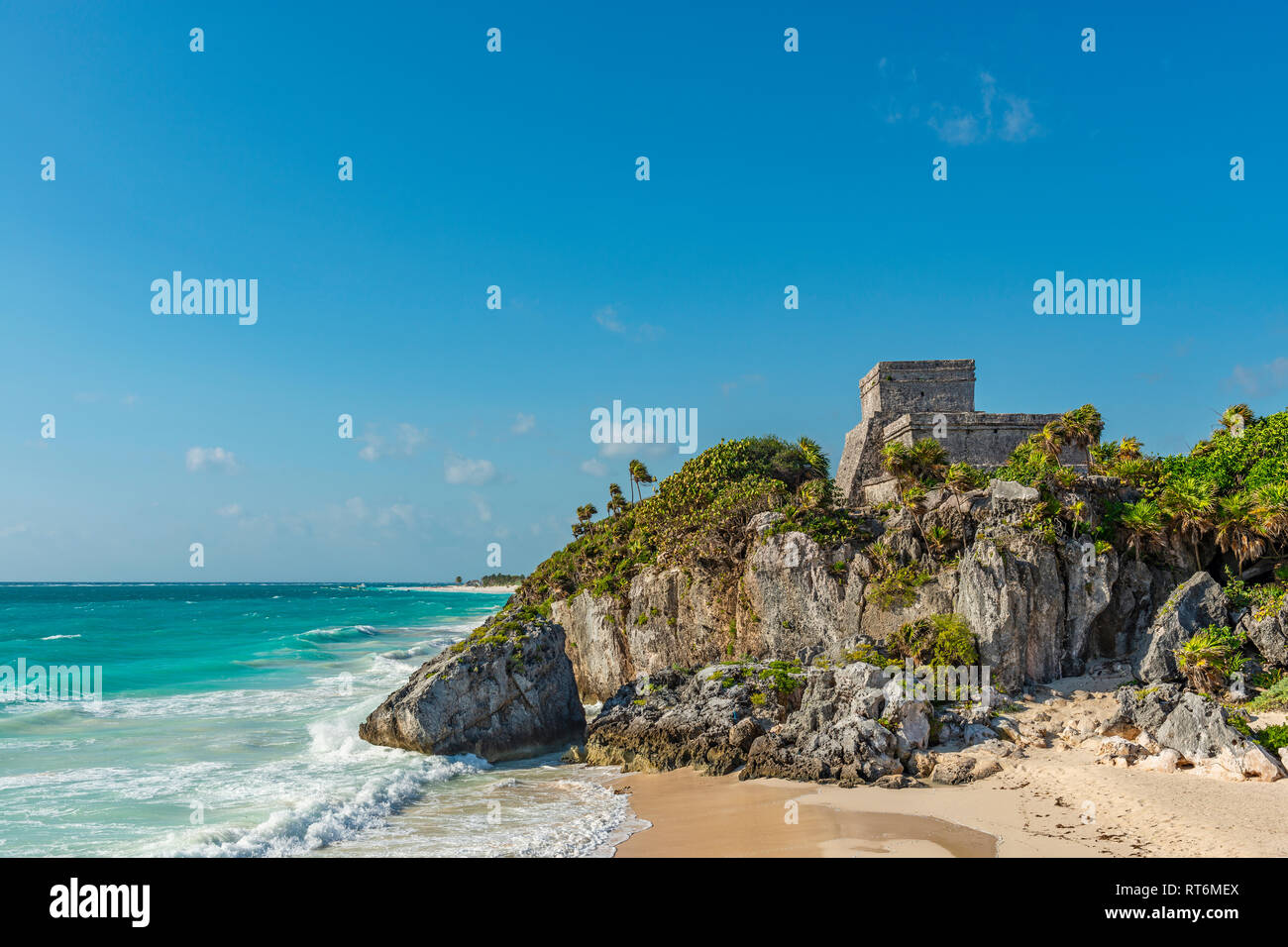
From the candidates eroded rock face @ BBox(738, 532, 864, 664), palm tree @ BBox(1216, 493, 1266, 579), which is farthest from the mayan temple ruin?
palm tree @ BBox(1216, 493, 1266, 579)

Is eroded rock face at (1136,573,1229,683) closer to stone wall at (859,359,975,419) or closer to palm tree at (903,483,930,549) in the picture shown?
palm tree at (903,483,930,549)

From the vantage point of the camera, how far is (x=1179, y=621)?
1822 centimetres

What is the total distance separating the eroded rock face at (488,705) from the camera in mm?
18969

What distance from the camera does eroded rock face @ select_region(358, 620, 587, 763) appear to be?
1897cm

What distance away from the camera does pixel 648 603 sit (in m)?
26.7

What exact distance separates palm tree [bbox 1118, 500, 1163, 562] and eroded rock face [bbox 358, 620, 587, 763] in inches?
615

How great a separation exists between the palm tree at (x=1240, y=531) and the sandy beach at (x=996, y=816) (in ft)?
27.1

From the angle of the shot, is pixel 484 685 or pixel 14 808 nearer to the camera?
pixel 14 808

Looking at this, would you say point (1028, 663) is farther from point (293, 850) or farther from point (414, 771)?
point (293, 850)

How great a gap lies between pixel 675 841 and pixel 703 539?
13923 mm

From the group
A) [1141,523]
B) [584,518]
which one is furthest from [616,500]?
[1141,523]

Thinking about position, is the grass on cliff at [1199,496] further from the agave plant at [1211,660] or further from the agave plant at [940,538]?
the agave plant at [1211,660]

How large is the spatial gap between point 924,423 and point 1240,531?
1119 centimetres
